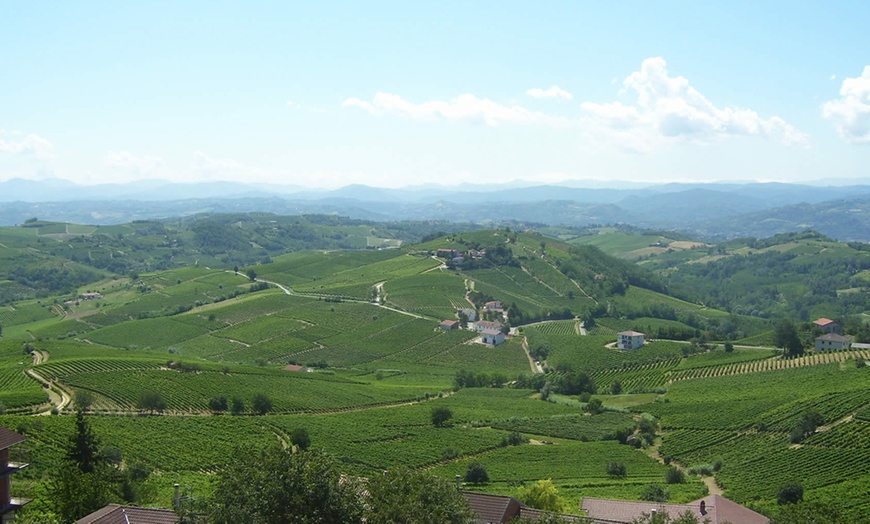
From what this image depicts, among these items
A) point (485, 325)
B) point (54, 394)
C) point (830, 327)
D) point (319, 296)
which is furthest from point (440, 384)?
point (830, 327)

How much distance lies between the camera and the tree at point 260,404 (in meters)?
68.2

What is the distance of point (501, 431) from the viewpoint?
67500 millimetres

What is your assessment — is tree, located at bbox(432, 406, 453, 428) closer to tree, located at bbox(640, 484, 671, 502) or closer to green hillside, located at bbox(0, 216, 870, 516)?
green hillside, located at bbox(0, 216, 870, 516)

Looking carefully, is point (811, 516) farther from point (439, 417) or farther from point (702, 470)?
point (439, 417)

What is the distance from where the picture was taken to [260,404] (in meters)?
68.3

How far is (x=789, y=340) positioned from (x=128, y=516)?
9190 cm

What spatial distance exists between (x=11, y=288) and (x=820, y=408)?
196 meters

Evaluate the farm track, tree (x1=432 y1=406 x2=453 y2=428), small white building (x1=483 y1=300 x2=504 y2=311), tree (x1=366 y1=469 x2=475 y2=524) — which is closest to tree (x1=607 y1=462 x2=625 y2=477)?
tree (x1=432 y1=406 x2=453 y2=428)

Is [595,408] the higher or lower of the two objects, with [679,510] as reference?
lower

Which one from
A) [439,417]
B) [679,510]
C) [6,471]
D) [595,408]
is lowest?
[595,408]

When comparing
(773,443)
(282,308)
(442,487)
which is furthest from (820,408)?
(282,308)

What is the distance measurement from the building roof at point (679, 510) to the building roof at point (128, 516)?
19723mm

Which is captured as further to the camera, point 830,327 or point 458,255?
point 458,255

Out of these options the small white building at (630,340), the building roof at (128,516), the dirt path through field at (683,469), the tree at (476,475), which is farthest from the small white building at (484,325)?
the building roof at (128,516)
